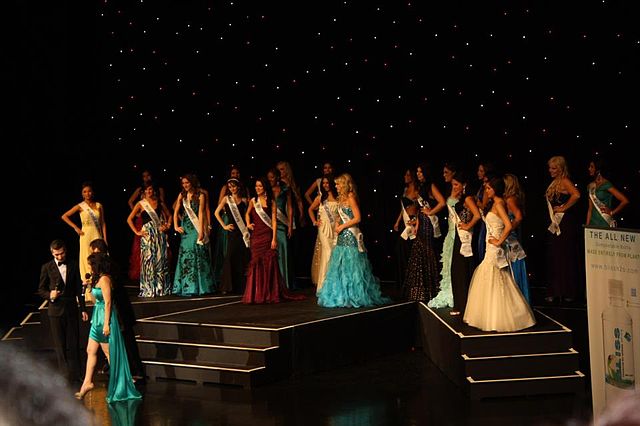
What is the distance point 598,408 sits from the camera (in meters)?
6.07

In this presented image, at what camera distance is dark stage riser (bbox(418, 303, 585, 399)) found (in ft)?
27.3

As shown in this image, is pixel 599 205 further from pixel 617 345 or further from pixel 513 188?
pixel 617 345

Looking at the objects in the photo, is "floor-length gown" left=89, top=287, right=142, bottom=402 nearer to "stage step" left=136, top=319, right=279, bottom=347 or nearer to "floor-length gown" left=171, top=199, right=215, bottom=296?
"stage step" left=136, top=319, right=279, bottom=347

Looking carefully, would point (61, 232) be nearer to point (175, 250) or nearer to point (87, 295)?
point (175, 250)

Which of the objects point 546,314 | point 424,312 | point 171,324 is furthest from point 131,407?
point 546,314

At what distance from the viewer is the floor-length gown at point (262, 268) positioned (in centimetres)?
1080

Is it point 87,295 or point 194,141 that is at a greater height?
point 194,141

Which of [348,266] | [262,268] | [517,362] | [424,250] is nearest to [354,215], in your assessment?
[348,266]

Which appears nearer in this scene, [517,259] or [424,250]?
[517,259]

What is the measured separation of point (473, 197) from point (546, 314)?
1586mm

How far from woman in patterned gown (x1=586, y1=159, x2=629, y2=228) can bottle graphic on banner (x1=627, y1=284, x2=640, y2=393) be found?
195 inches

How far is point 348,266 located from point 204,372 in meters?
2.00

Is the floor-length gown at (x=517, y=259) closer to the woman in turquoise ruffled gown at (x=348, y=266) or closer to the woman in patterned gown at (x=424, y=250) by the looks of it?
the woman in patterned gown at (x=424, y=250)

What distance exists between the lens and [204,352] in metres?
9.39
